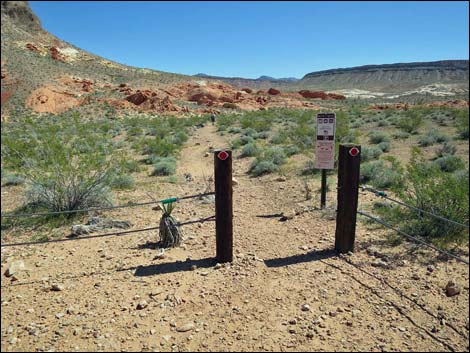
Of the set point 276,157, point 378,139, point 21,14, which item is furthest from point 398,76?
point 276,157

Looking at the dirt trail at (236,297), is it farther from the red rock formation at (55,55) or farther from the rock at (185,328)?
the red rock formation at (55,55)

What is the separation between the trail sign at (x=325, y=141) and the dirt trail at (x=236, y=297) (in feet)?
4.95

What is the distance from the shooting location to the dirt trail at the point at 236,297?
3291 millimetres

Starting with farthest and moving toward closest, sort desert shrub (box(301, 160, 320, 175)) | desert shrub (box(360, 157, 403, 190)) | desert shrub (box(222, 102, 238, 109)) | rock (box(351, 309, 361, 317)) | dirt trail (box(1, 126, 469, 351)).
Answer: desert shrub (box(222, 102, 238, 109))
desert shrub (box(301, 160, 320, 175))
desert shrub (box(360, 157, 403, 190))
rock (box(351, 309, 361, 317))
dirt trail (box(1, 126, 469, 351))

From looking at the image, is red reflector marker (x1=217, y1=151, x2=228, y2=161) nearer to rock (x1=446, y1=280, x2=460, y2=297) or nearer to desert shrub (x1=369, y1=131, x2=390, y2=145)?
rock (x1=446, y1=280, x2=460, y2=297)

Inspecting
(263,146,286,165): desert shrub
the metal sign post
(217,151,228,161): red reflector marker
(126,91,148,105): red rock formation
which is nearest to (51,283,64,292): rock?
(217,151,228,161): red reflector marker

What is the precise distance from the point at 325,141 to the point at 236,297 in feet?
12.8

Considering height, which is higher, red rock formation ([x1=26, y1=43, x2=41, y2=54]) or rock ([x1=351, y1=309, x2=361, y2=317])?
red rock formation ([x1=26, y1=43, x2=41, y2=54])

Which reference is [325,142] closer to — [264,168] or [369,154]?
[264,168]

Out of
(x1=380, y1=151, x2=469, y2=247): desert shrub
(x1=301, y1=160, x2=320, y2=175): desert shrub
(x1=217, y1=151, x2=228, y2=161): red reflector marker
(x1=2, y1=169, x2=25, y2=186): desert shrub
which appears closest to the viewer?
(x1=217, y1=151, x2=228, y2=161): red reflector marker

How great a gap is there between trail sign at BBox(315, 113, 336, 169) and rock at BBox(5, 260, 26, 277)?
5.10m

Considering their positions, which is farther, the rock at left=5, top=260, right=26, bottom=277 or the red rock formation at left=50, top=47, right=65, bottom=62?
the red rock formation at left=50, top=47, right=65, bottom=62

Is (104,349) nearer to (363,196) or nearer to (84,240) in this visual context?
(84,240)

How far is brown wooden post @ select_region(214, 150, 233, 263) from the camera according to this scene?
4465 mm
